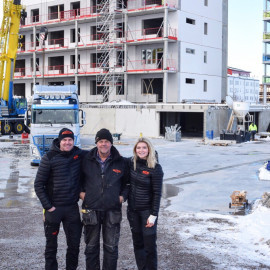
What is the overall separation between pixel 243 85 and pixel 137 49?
92.9 m

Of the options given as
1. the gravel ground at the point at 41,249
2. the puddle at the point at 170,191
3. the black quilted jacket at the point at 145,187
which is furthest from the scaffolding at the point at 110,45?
the black quilted jacket at the point at 145,187

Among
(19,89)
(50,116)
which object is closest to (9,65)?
(50,116)

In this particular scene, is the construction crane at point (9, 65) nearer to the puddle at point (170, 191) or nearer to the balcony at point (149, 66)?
the balcony at point (149, 66)

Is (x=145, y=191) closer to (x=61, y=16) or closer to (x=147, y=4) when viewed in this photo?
(x=147, y=4)

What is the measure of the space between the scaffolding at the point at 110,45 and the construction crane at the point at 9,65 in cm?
1003

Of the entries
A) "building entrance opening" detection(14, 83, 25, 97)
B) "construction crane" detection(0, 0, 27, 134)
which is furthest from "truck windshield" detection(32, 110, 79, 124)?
"building entrance opening" detection(14, 83, 25, 97)

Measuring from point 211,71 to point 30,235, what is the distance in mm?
41717

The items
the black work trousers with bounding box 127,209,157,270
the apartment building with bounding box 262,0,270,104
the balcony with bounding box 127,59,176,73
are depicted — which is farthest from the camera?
the apartment building with bounding box 262,0,270,104

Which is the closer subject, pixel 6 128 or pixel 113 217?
pixel 113 217

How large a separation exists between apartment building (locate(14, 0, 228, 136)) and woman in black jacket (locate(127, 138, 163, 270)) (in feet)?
119

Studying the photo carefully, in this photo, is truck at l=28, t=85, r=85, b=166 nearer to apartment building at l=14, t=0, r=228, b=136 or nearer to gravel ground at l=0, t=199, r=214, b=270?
gravel ground at l=0, t=199, r=214, b=270

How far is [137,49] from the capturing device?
149 ft

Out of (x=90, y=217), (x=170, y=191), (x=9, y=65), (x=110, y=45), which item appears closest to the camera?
(x=90, y=217)

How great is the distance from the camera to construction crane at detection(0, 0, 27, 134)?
36688 millimetres
